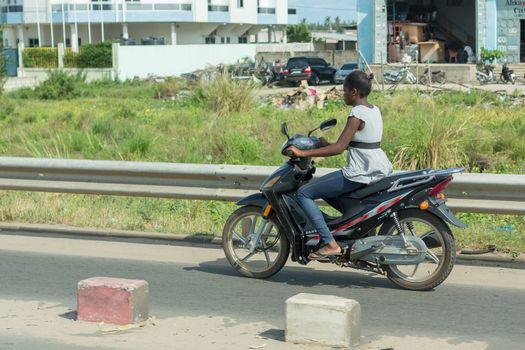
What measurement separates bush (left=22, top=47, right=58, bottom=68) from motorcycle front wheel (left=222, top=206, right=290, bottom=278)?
181 ft

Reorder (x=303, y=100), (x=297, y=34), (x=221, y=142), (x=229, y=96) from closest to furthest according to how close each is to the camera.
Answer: (x=221, y=142), (x=229, y=96), (x=303, y=100), (x=297, y=34)

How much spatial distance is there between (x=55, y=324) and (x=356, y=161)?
275cm

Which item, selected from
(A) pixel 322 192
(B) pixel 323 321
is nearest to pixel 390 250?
(A) pixel 322 192

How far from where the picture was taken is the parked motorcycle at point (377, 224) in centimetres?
738

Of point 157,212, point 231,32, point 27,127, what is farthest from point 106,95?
point 231,32

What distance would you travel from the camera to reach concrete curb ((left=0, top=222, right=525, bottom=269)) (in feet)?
28.5

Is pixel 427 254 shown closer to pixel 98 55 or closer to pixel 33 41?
pixel 98 55

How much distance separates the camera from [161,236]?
10.1 metres

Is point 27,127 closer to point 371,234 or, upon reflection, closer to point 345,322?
point 371,234

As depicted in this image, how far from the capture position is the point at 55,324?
22.5ft

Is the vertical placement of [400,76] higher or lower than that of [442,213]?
higher

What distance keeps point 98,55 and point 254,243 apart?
1991 inches

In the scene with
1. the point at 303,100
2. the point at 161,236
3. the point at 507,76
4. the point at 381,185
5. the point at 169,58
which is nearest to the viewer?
the point at 381,185

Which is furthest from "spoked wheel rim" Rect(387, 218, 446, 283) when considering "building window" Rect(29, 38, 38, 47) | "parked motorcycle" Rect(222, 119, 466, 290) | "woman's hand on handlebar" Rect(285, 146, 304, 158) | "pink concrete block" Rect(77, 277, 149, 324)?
"building window" Rect(29, 38, 38, 47)
